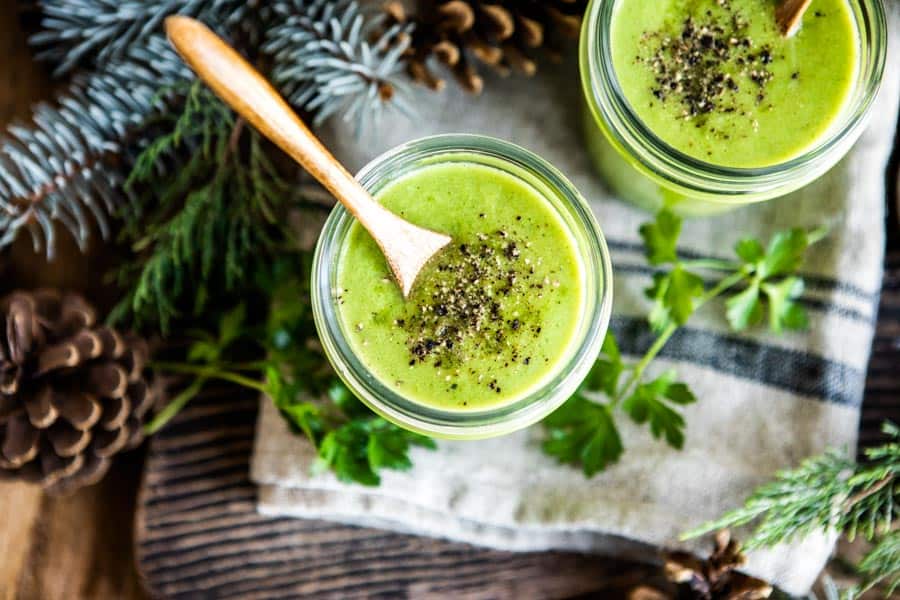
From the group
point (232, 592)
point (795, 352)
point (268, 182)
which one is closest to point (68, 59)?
point (268, 182)

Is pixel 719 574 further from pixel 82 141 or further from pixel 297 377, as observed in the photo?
pixel 82 141

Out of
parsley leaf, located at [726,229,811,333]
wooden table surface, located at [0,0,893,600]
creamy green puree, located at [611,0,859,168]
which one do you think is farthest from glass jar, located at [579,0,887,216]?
wooden table surface, located at [0,0,893,600]

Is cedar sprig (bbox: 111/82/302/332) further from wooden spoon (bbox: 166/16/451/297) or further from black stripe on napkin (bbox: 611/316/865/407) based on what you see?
black stripe on napkin (bbox: 611/316/865/407)

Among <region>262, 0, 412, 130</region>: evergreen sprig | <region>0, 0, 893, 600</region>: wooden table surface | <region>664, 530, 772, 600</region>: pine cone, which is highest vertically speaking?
<region>262, 0, 412, 130</region>: evergreen sprig

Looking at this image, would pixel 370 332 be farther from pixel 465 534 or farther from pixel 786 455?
pixel 786 455

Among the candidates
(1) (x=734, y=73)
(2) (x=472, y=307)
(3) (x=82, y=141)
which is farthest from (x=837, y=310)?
(3) (x=82, y=141)

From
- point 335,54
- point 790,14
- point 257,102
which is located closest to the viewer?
point 257,102
